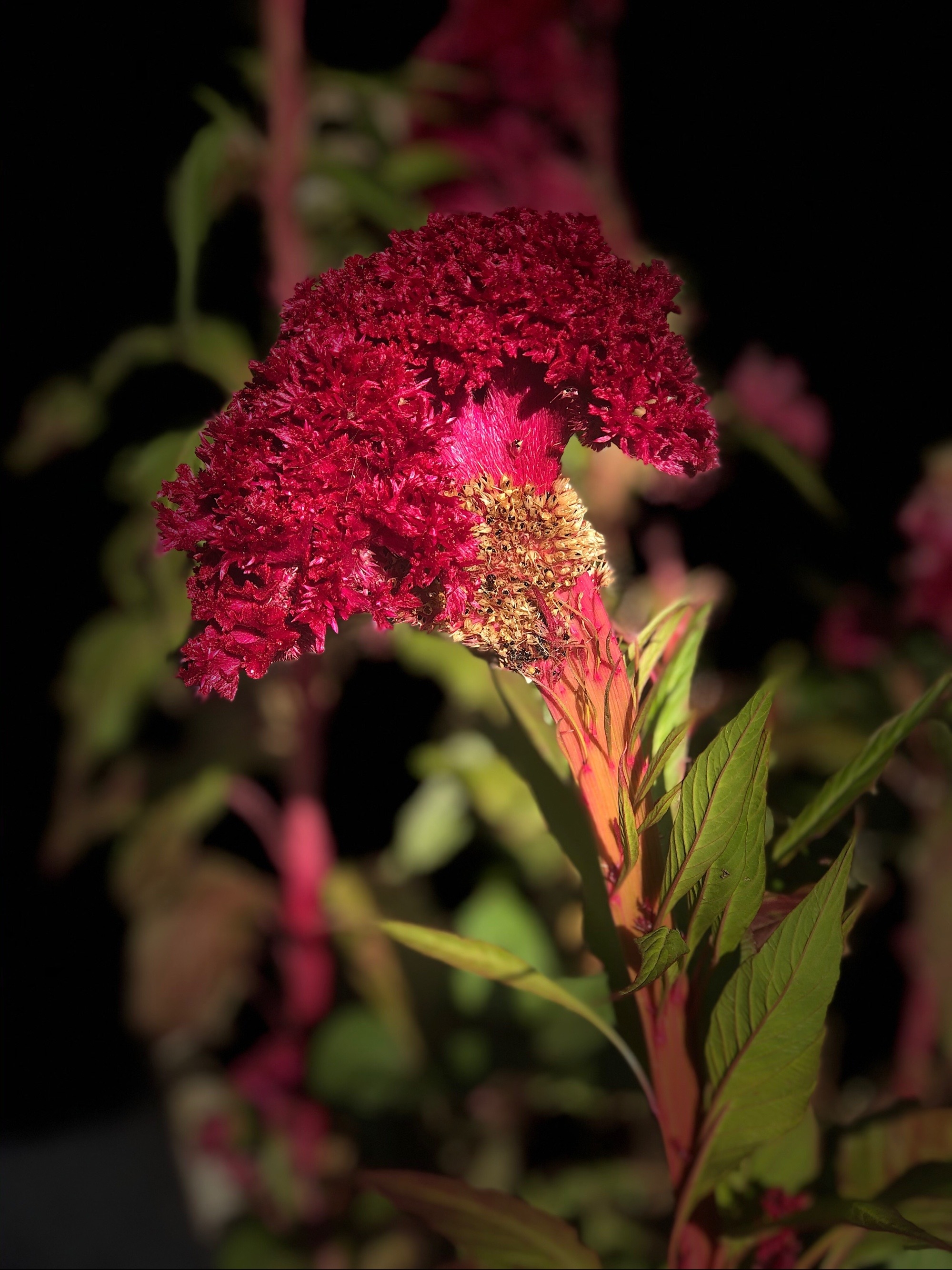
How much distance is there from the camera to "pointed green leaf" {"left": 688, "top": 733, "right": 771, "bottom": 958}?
1.53 feet

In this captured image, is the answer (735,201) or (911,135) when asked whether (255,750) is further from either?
(911,135)

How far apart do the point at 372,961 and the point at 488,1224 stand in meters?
0.70

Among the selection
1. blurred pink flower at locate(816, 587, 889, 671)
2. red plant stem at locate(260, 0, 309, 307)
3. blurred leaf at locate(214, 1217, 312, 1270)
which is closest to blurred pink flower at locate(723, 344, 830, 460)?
blurred pink flower at locate(816, 587, 889, 671)

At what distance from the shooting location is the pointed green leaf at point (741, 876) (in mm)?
468

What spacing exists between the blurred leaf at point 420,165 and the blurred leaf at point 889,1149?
98cm

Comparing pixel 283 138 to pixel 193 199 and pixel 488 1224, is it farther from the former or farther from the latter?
pixel 488 1224

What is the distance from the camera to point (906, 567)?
3.95 feet

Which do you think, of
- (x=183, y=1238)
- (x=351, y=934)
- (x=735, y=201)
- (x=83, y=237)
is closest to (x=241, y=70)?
(x=83, y=237)

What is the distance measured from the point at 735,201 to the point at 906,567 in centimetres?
64

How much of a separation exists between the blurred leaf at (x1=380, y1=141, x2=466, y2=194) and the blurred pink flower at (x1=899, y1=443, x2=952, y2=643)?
2.21 ft

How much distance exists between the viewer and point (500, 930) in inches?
44.4

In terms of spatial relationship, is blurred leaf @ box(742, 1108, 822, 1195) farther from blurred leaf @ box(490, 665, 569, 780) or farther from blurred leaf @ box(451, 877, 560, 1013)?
blurred leaf @ box(451, 877, 560, 1013)

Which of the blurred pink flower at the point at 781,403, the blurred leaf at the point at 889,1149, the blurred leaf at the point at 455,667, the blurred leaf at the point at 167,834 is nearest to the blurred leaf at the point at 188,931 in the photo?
the blurred leaf at the point at 167,834

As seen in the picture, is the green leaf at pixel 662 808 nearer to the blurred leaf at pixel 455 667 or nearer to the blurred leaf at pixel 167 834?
the blurred leaf at pixel 455 667
